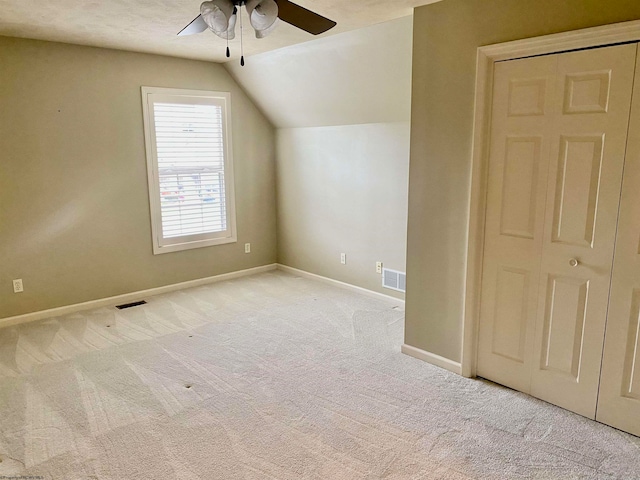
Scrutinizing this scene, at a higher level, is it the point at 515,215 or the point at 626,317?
the point at 515,215

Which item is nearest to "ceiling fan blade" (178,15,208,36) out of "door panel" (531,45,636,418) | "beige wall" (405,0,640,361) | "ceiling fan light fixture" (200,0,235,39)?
"ceiling fan light fixture" (200,0,235,39)

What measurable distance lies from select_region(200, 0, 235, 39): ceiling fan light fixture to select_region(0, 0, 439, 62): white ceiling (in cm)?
79

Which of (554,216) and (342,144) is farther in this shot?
(342,144)

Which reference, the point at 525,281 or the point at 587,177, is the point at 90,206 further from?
the point at 587,177

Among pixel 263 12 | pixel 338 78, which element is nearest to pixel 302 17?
pixel 263 12

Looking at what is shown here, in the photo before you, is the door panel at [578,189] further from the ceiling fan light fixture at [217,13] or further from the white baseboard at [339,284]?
the white baseboard at [339,284]

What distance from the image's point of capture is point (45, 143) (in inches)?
154

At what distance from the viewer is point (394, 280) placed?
4.37 metres

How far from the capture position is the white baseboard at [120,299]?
3.96 m

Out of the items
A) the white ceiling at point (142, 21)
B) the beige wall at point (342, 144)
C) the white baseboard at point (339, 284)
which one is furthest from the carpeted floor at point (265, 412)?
the white ceiling at point (142, 21)

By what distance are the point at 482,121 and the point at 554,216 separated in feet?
2.29

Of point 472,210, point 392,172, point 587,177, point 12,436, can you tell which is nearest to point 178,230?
point 392,172

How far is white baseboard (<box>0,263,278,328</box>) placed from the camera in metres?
3.96

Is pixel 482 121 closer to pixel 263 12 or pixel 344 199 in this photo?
pixel 263 12
